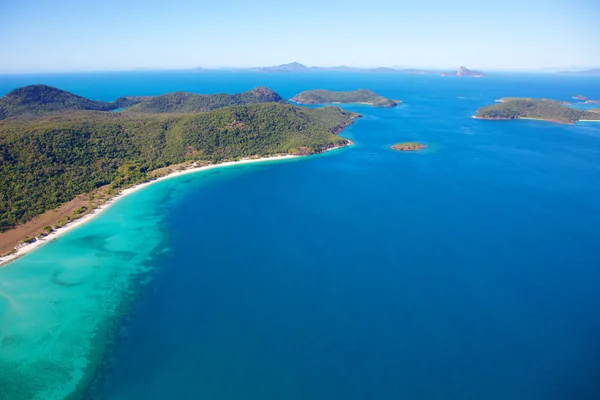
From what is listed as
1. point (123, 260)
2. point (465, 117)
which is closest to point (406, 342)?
point (123, 260)

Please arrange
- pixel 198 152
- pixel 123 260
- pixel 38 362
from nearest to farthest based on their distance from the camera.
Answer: pixel 38 362, pixel 123 260, pixel 198 152

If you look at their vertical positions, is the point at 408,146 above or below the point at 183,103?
below

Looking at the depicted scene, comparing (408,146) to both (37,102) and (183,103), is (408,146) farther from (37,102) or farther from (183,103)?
(37,102)

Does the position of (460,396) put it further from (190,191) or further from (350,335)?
(190,191)

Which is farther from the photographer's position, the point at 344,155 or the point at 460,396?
the point at 344,155

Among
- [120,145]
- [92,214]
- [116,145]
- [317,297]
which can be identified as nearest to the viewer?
[317,297]

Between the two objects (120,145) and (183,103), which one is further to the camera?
(183,103)

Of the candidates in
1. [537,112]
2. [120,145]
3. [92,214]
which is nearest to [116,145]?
[120,145]
